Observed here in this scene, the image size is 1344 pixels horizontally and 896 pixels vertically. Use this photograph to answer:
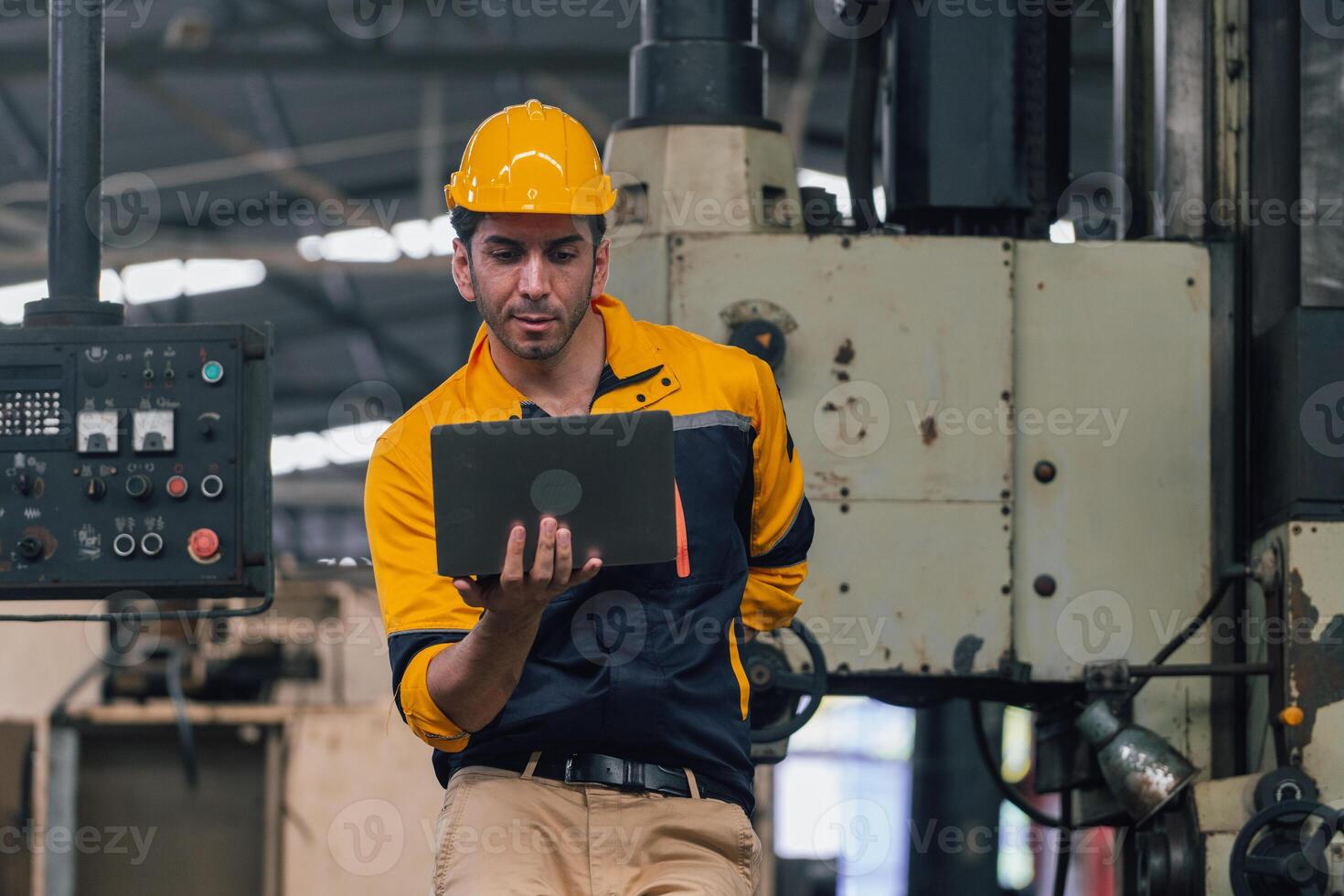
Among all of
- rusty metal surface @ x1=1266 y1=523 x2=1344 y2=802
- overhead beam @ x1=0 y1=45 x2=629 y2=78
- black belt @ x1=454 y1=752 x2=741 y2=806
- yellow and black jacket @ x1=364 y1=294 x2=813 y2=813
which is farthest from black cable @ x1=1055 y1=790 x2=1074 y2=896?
overhead beam @ x1=0 y1=45 x2=629 y2=78

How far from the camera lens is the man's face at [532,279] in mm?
2273

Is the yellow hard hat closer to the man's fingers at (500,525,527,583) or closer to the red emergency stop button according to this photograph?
the man's fingers at (500,525,527,583)

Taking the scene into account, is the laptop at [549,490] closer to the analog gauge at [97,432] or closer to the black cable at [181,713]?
the analog gauge at [97,432]

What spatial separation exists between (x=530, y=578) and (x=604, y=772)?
1.29ft

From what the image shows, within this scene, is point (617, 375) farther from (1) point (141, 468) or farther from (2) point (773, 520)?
(1) point (141, 468)

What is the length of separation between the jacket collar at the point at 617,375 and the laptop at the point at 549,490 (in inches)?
13.2

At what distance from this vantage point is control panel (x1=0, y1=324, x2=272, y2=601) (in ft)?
9.23

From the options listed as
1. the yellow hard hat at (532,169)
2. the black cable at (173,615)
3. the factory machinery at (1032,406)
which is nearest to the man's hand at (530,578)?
the yellow hard hat at (532,169)

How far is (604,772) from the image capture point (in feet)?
7.38

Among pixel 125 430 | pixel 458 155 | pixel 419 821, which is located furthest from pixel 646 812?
pixel 458 155

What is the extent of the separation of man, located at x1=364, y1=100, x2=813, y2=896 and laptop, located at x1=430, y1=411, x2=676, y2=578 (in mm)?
150

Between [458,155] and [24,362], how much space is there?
375 inches

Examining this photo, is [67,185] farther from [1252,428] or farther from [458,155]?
[458,155]

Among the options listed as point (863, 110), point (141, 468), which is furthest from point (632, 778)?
point (863, 110)
